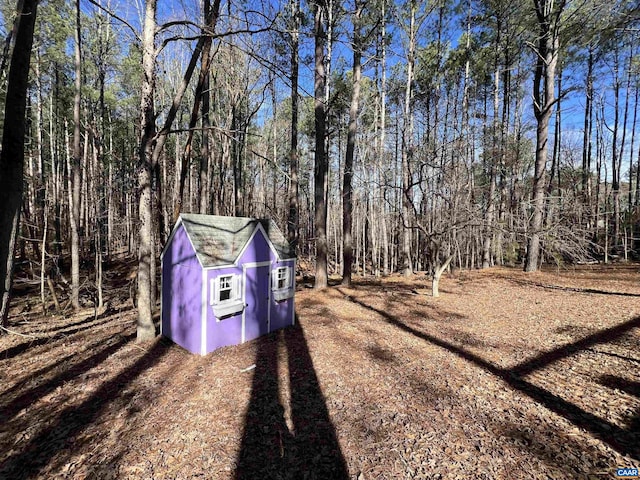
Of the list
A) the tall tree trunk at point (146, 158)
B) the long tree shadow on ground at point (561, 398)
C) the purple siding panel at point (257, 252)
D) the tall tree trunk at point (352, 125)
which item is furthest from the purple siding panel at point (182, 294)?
the tall tree trunk at point (352, 125)

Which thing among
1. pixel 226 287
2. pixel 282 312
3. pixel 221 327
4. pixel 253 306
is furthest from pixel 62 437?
pixel 282 312

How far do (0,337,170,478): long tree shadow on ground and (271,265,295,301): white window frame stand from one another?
323 centimetres

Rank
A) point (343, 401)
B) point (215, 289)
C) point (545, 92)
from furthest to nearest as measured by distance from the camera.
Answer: point (545, 92), point (215, 289), point (343, 401)

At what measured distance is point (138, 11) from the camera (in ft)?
21.3

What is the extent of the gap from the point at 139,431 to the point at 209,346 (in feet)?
7.09

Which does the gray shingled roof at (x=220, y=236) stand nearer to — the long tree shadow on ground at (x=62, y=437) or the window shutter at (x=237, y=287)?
the window shutter at (x=237, y=287)

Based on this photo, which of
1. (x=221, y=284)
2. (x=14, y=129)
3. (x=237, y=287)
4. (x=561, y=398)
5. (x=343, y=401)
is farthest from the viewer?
(x=237, y=287)

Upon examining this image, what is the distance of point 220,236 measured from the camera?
6.37 meters

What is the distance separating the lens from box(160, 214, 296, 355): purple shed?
568 centimetres

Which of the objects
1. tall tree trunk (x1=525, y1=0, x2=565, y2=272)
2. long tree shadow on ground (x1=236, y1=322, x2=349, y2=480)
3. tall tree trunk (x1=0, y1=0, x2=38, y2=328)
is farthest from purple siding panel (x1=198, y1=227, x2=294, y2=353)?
tall tree trunk (x1=525, y1=0, x2=565, y2=272)

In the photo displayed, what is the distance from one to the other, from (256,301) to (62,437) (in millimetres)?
3703

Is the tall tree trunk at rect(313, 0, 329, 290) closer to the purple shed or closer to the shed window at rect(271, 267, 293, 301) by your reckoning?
the shed window at rect(271, 267, 293, 301)

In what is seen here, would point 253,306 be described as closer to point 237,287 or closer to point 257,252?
point 237,287

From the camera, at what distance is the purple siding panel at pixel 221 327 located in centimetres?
568
